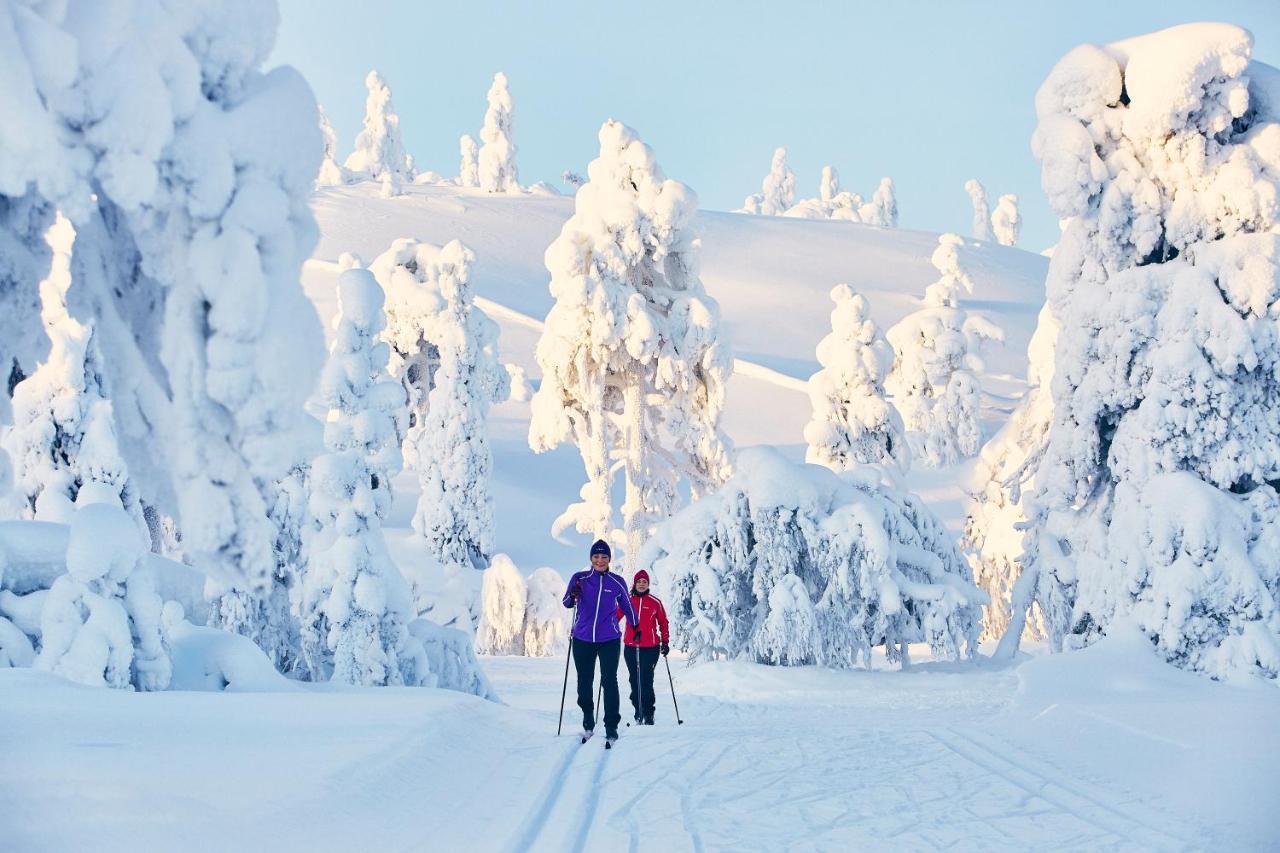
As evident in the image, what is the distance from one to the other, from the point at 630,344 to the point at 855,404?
5.77m

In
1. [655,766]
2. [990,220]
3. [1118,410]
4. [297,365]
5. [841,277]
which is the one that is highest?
[990,220]

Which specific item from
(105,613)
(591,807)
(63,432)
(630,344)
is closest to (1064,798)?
Result: (591,807)

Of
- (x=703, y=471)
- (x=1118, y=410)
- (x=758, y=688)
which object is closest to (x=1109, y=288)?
(x=1118, y=410)

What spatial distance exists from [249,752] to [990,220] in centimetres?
16029

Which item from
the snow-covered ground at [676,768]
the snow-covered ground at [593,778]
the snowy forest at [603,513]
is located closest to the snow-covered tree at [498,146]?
the snowy forest at [603,513]

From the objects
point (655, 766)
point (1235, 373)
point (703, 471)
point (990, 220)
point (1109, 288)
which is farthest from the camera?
point (990, 220)

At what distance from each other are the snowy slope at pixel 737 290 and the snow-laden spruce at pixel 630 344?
10.4m

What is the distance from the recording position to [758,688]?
61.9 ft

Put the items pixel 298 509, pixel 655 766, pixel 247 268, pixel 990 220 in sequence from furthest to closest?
pixel 990 220 → pixel 298 509 → pixel 655 766 → pixel 247 268

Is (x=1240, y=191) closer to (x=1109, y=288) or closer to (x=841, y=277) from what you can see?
(x=1109, y=288)

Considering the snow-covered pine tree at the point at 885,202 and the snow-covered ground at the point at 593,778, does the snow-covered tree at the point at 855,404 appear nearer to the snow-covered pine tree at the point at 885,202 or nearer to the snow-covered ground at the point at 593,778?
the snow-covered ground at the point at 593,778

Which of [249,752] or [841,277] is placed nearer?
[249,752]

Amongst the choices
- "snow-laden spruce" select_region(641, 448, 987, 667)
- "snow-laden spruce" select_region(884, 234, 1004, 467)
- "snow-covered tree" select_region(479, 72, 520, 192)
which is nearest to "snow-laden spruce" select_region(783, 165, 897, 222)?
"snow-covered tree" select_region(479, 72, 520, 192)

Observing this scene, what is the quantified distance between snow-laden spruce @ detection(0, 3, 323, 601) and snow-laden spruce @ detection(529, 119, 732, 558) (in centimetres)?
2380
